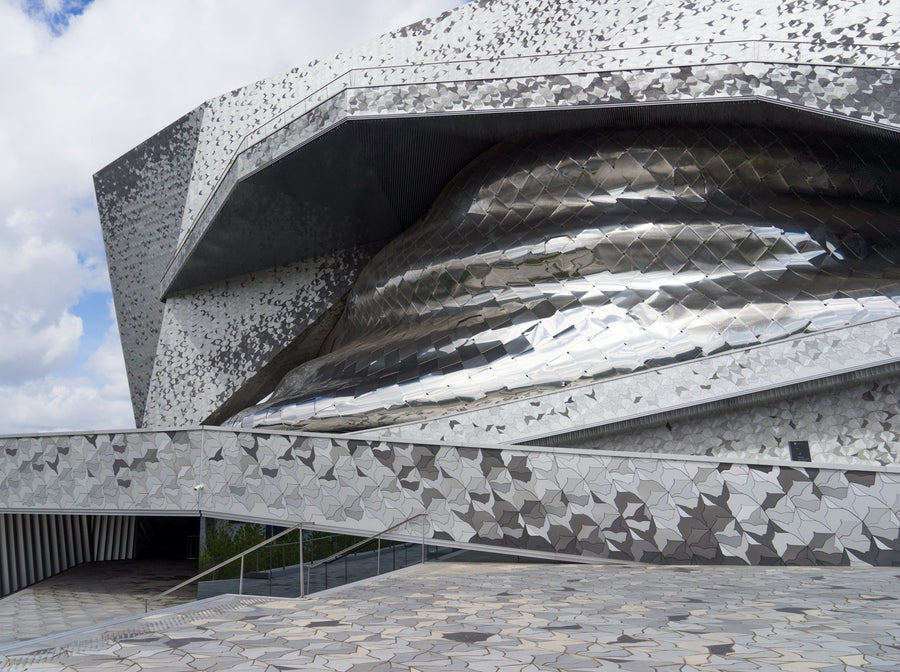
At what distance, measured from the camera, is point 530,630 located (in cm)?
432

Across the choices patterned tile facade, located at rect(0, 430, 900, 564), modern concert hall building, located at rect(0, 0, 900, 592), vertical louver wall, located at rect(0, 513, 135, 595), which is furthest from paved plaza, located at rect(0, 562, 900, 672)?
vertical louver wall, located at rect(0, 513, 135, 595)

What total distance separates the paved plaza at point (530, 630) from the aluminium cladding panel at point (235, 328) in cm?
1283

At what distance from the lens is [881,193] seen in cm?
1269

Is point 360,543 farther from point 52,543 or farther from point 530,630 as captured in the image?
point 52,543

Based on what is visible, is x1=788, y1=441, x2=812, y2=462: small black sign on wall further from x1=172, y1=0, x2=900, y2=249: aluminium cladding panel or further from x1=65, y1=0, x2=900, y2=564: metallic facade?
x1=172, y1=0, x2=900, y2=249: aluminium cladding panel

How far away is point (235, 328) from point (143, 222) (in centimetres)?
468

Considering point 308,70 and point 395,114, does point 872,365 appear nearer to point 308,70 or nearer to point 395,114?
point 395,114

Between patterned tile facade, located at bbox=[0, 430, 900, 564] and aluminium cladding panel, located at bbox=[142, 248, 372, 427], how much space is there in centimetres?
839

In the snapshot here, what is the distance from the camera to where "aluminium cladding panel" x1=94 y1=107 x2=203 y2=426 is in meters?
19.6

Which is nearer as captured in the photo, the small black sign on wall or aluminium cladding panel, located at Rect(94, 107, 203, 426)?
the small black sign on wall

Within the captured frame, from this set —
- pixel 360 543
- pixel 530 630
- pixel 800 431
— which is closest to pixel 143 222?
pixel 360 543

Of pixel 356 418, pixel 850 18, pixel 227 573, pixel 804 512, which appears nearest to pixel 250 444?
pixel 227 573

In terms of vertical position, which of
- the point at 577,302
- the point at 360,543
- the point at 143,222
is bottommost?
the point at 360,543

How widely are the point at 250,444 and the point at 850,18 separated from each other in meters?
12.6
